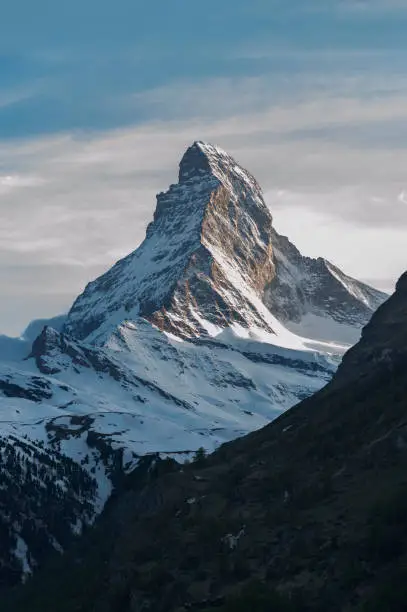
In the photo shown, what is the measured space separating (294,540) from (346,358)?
7141 cm

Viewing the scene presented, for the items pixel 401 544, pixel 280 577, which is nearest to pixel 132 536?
pixel 280 577

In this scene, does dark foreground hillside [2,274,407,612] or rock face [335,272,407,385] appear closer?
dark foreground hillside [2,274,407,612]

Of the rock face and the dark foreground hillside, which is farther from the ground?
the rock face

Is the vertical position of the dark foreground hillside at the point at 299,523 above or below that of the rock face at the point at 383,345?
below

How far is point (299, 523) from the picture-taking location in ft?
361

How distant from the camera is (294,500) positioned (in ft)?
382

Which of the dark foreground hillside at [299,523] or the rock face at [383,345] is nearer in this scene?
the dark foreground hillside at [299,523]

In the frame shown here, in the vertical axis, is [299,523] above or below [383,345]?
below

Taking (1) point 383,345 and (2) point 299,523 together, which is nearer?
(2) point 299,523

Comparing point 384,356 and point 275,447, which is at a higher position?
point 384,356

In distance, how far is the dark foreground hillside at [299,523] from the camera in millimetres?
94688

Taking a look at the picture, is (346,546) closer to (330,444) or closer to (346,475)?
(346,475)

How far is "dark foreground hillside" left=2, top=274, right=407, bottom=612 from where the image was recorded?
311ft

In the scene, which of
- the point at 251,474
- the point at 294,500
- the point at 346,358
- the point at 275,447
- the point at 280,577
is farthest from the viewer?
the point at 346,358
